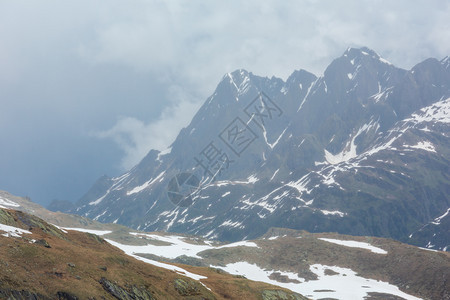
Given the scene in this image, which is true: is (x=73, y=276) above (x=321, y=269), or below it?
below

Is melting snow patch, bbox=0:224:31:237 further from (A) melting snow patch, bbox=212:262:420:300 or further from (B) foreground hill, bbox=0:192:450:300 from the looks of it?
(A) melting snow patch, bbox=212:262:420:300

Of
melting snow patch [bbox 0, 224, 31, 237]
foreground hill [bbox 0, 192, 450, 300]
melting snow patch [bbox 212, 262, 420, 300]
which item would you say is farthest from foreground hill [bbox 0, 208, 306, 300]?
melting snow patch [bbox 212, 262, 420, 300]

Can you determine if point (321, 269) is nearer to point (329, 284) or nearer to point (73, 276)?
point (329, 284)

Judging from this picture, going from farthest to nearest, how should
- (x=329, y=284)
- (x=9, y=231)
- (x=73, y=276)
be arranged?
1. (x=329, y=284)
2. (x=9, y=231)
3. (x=73, y=276)

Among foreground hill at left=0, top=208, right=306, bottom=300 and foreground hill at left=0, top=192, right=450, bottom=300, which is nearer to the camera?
foreground hill at left=0, top=208, right=306, bottom=300

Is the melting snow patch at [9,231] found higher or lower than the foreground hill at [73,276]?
higher

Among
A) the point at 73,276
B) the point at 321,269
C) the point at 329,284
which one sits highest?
the point at 321,269

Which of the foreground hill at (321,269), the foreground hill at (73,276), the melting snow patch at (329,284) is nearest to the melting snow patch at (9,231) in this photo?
the foreground hill at (73,276)

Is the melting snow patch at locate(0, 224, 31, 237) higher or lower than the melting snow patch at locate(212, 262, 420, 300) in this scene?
higher

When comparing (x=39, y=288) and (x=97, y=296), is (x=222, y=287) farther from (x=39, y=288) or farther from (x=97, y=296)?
(x=39, y=288)

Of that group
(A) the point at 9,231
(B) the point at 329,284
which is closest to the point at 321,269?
(B) the point at 329,284

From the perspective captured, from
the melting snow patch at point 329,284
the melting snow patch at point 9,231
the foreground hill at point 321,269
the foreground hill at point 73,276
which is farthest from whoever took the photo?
the melting snow patch at point 329,284

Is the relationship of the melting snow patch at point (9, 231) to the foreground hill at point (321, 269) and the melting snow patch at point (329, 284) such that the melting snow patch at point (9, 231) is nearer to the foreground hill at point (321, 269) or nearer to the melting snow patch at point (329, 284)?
the foreground hill at point (321, 269)

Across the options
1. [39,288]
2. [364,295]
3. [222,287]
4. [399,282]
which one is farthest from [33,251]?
[399,282]
